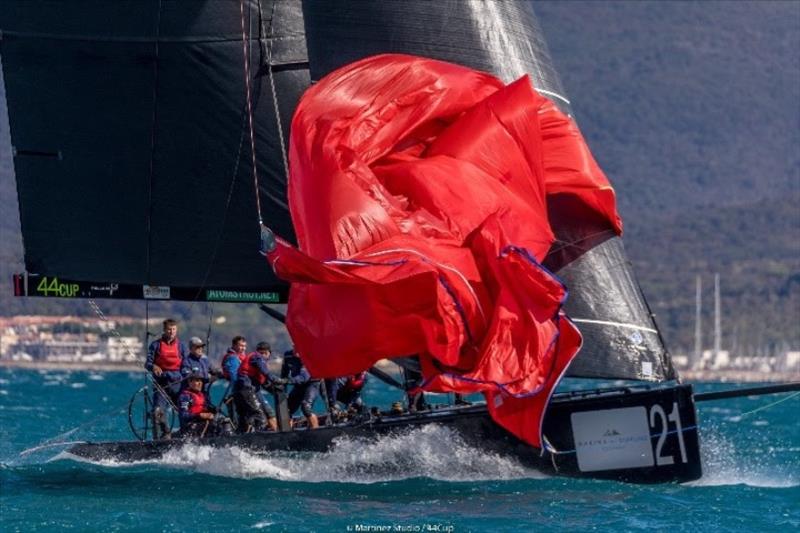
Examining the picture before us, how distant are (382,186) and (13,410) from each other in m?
21.0

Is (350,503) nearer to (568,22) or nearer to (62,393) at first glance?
(62,393)

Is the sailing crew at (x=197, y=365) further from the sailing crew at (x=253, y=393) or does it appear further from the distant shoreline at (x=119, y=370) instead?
the distant shoreline at (x=119, y=370)

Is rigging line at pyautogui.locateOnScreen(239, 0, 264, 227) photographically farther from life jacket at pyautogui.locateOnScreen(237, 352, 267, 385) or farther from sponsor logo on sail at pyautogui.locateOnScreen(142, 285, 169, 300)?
life jacket at pyautogui.locateOnScreen(237, 352, 267, 385)

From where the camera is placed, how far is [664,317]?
402 feet

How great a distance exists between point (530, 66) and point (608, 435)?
356 centimetres

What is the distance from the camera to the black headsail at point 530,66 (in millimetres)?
18141

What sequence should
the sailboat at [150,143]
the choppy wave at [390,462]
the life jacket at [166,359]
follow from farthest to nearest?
1. the sailboat at [150,143]
2. the life jacket at [166,359]
3. the choppy wave at [390,462]

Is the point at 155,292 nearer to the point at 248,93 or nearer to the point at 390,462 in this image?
the point at 248,93

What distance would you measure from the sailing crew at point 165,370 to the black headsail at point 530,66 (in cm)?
334

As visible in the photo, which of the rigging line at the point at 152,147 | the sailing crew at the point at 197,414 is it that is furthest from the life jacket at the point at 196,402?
the rigging line at the point at 152,147

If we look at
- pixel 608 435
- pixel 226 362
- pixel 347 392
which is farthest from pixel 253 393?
pixel 608 435

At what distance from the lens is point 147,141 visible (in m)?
21.4

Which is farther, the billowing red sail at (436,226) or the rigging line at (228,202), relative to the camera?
the rigging line at (228,202)

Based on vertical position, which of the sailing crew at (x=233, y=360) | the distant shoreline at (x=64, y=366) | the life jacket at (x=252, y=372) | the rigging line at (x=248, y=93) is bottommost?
the life jacket at (x=252, y=372)
